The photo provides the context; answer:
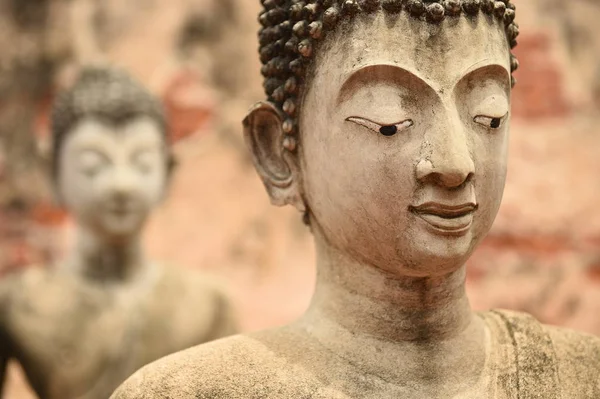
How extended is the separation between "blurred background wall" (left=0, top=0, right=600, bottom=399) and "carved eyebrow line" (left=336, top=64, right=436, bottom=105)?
1.91m

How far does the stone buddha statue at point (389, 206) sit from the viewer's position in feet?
4.46

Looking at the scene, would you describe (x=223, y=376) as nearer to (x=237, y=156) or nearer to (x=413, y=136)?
(x=413, y=136)

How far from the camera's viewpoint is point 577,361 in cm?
152

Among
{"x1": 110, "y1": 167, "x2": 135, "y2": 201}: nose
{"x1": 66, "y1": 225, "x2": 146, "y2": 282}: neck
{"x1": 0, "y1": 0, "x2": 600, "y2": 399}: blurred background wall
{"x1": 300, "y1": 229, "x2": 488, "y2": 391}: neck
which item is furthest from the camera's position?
{"x1": 0, "y1": 0, "x2": 600, "y2": 399}: blurred background wall

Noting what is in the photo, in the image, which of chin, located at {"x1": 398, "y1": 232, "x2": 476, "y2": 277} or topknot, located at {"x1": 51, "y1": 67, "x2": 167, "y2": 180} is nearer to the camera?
chin, located at {"x1": 398, "y1": 232, "x2": 476, "y2": 277}

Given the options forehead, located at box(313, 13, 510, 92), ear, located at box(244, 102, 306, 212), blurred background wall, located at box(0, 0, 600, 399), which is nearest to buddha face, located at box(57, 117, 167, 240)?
blurred background wall, located at box(0, 0, 600, 399)

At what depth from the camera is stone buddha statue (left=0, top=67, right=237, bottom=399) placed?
2566mm

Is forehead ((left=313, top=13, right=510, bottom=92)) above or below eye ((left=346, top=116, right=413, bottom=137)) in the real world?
above

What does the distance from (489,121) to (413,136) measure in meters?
0.11

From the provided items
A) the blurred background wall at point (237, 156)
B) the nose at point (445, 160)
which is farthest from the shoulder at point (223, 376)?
the blurred background wall at point (237, 156)

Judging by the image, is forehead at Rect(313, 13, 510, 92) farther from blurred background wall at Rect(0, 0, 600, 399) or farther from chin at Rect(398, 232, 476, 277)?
blurred background wall at Rect(0, 0, 600, 399)

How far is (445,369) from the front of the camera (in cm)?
145

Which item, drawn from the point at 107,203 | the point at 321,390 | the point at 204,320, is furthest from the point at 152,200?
the point at 321,390

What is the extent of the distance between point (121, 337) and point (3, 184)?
4.57 ft
